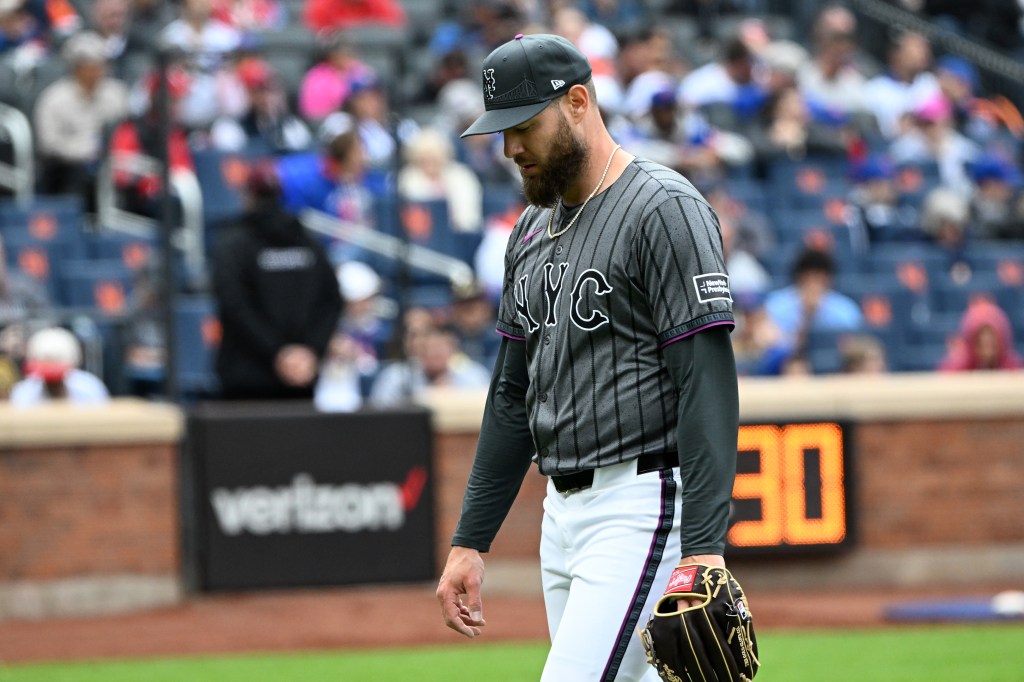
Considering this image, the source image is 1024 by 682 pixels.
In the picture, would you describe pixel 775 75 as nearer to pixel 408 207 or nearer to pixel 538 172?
pixel 408 207

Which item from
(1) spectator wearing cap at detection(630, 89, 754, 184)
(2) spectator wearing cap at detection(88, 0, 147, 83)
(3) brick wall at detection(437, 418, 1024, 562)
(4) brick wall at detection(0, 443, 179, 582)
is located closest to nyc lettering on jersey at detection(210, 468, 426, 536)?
(4) brick wall at detection(0, 443, 179, 582)

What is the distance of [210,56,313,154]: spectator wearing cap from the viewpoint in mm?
11953

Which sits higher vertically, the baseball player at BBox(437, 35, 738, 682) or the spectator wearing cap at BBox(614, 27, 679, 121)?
the spectator wearing cap at BBox(614, 27, 679, 121)

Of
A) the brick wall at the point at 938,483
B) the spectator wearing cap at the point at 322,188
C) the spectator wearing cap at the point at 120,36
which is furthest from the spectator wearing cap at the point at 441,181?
the brick wall at the point at 938,483

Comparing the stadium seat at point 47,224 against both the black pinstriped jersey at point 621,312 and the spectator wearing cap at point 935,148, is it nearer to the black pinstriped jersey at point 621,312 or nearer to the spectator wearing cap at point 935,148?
the spectator wearing cap at point 935,148

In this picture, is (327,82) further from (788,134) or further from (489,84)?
(489,84)

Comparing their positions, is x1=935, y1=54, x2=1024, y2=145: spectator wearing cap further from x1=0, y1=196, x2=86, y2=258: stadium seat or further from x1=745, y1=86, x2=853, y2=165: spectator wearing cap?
x1=0, y1=196, x2=86, y2=258: stadium seat

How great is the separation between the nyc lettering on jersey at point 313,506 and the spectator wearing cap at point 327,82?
3.50m

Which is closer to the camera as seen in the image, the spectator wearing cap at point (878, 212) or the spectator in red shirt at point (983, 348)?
the spectator in red shirt at point (983, 348)

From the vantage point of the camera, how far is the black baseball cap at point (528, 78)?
3549 millimetres

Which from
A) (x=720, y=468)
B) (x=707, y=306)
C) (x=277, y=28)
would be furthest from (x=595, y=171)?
(x=277, y=28)

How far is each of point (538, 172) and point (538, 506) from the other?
6.57 meters

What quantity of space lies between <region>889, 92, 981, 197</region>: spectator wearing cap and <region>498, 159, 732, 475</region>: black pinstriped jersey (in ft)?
37.8

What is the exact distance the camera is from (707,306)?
132 inches
